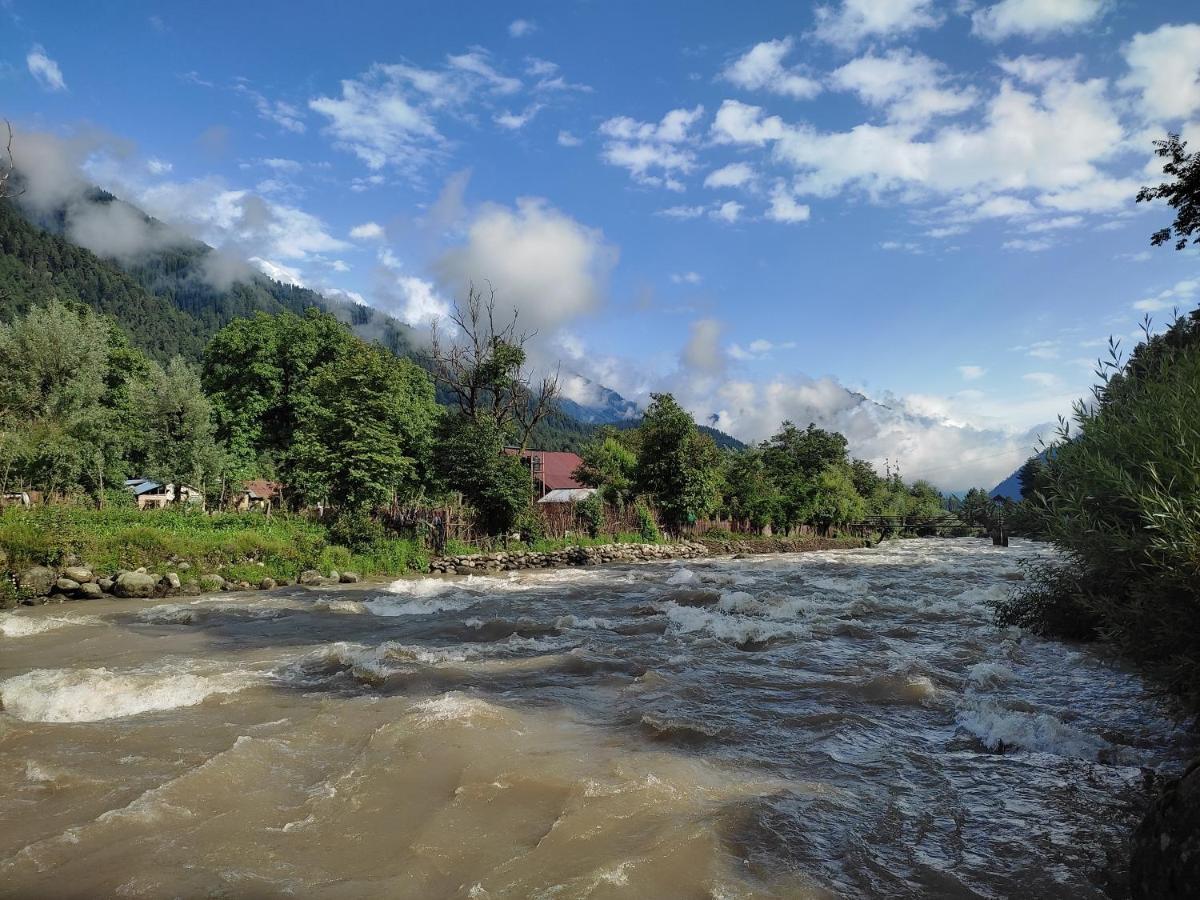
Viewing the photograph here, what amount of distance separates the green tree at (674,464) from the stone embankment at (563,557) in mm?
2236

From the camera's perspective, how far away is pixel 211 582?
52.6 feet

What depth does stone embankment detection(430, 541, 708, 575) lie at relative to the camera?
2200 centimetres

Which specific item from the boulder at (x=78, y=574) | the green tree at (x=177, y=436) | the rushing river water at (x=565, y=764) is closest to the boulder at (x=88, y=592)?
the boulder at (x=78, y=574)

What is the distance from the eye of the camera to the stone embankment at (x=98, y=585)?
1376cm

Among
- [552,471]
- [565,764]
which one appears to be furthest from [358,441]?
[552,471]

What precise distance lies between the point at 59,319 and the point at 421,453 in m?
16.5

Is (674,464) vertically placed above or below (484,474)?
above

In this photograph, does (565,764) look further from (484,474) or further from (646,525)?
(646,525)

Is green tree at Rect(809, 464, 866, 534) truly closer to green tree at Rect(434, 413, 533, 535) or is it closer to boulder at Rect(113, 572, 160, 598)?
green tree at Rect(434, 413, 533, 535)

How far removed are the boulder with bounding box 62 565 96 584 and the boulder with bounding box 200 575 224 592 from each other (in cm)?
216

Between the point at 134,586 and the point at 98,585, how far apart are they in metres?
0.69

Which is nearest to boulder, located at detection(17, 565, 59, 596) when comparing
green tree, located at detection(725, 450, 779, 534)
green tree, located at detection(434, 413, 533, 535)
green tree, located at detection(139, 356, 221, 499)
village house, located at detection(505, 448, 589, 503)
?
green tree, located at detection(434, 413, 533, 535)

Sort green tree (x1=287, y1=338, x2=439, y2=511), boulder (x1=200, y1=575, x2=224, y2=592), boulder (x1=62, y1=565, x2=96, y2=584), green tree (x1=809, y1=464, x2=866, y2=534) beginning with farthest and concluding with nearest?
1. green tree (x1=809, y1=464, x2=866, y2=534)
2. green tree (x1=287, y1=338, x2=439, y2=511)
3. boulder (x1=200, y1=575, x2=224, y2=592)
4. boulder (x1=62, y1=565, x2=96, y2=584)

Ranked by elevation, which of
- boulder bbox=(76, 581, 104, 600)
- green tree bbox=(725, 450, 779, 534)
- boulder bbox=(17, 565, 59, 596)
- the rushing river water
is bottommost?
the rushing river water
